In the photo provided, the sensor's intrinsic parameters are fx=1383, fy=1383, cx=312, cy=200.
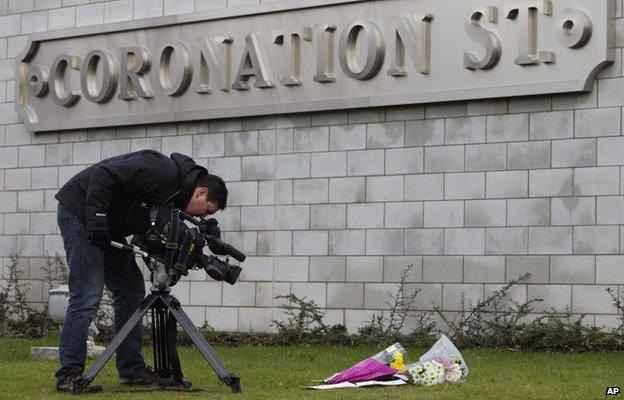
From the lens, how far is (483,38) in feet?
43.2

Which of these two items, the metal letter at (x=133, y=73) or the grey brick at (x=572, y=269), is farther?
the metal letter at (x=133, y=73)

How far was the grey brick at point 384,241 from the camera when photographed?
13891mm

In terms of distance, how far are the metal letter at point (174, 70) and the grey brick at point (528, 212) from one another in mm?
4274

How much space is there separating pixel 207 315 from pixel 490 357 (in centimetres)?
409

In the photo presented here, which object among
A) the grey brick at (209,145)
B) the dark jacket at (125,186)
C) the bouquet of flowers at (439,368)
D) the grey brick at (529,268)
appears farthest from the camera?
the grey brick at (209,145)

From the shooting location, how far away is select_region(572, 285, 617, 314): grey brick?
41.3 ft

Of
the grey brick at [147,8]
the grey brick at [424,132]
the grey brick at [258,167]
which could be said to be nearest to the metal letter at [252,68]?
the grey brick at [258,167]

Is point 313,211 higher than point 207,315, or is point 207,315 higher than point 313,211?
point 313,211

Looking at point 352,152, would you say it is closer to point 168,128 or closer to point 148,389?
point 168,128

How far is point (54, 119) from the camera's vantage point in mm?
16734

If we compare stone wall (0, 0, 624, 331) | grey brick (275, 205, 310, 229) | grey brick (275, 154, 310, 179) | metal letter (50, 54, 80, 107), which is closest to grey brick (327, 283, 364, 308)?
stone wall (0, 0, 624, 331)

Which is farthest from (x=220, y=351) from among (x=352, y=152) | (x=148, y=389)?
(x=148, y=389)

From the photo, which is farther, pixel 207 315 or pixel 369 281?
pixel 207 315

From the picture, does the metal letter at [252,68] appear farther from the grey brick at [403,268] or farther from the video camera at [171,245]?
the video camera at [171,245]
